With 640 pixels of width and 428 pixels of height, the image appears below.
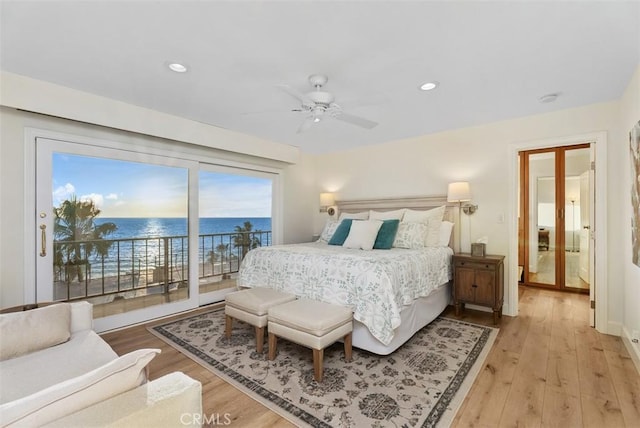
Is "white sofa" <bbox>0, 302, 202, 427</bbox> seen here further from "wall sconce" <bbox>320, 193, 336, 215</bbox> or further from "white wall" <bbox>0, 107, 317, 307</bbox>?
"wall sconce" <bbox>320, 193, 336, 215</bbox>

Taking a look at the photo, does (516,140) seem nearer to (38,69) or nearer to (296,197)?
(296,197)

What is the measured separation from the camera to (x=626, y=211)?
2.77 metres

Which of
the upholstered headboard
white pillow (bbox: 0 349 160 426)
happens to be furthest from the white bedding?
white pillow (bbox: 0 349 160 426)

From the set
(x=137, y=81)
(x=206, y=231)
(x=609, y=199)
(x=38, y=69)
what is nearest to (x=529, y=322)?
(x=609, y=199)

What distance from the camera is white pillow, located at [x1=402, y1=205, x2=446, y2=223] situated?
3.84 m

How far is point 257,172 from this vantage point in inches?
184

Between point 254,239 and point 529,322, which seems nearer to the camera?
point 529,322

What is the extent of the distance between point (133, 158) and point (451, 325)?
3979 millimetres

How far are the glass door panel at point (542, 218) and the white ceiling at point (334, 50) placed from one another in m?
1.99

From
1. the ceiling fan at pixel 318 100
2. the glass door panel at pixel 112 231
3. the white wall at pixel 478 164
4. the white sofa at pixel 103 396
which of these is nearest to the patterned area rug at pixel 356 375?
the glass door panel at pixel 112 231

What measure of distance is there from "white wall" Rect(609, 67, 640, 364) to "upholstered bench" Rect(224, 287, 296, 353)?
2937mm

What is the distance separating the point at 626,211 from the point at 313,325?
10.2ft

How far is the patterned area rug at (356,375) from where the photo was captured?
1.82 m

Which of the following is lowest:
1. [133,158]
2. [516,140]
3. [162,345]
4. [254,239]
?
[162,345]
